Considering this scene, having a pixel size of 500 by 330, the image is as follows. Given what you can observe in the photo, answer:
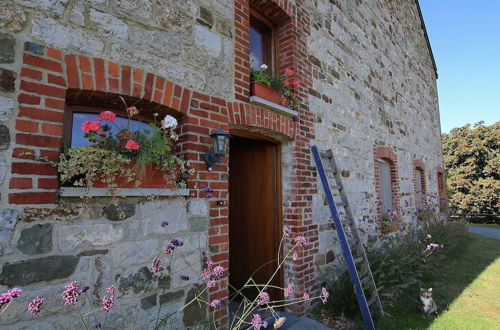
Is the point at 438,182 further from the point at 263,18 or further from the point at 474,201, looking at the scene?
the point at 263,18

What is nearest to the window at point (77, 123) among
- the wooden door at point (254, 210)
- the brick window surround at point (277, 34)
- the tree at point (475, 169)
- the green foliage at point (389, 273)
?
the brick window surround at point (277, 34)

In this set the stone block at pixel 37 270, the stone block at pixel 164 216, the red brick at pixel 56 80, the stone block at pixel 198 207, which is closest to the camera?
the stone block at pixel 37 270

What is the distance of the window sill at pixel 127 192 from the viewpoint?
190 centimetres

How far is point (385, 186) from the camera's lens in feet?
21.6

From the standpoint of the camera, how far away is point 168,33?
8.54 ft

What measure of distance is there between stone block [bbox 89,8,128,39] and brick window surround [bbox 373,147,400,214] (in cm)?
507

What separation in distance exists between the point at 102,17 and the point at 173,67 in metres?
0.64

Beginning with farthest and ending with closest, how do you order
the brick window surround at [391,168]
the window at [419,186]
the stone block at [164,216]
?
the window at [419,186] → the brick window surround at [391,168] → the stone block at [164,216]

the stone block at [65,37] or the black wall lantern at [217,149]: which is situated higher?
the stone block at [65,37]

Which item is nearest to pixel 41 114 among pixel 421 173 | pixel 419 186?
pixel 419 186

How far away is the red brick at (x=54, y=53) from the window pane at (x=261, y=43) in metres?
2.41

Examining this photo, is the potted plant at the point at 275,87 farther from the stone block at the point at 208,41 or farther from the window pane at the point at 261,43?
the stone block at the point at 208,41

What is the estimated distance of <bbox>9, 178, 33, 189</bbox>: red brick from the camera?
1.75 m

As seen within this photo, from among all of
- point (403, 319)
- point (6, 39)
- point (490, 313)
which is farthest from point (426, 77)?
point (6, 39)
